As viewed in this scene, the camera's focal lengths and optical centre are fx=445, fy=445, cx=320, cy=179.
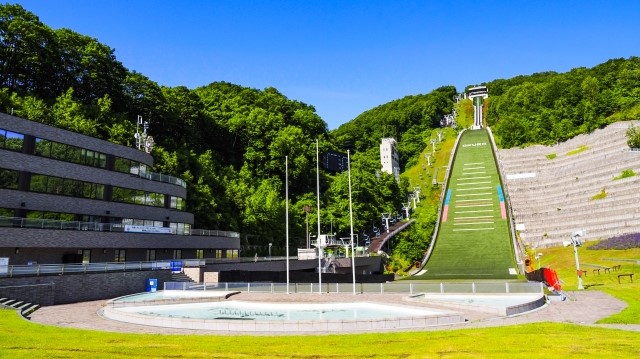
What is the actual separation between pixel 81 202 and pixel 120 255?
23.9 feet

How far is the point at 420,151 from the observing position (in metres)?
186

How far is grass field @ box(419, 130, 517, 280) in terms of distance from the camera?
68875 millimetres

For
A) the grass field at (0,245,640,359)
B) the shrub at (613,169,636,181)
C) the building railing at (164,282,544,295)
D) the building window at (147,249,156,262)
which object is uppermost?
the shrub at (613,169,636,181)

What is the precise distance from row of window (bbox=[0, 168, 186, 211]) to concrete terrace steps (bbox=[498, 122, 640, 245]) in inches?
2396

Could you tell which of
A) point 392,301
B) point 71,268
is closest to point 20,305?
point 71,268

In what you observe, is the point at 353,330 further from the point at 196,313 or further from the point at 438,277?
the point at 438,277

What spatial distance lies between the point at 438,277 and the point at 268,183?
46.2 metres

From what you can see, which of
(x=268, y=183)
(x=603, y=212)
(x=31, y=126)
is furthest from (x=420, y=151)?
(x=31, y=126)

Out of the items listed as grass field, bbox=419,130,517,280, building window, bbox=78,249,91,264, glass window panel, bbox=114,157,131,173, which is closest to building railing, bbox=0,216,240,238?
building window, bbox=78,249,91,264

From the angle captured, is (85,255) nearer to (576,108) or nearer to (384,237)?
(384,237)

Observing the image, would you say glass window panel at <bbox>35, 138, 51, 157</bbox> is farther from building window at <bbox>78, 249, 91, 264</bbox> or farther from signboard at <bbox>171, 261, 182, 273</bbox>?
signboard at <bbox>171, 261, 182, 273</bbox>

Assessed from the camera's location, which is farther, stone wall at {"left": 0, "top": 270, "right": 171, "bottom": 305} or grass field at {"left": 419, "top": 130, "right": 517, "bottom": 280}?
grass field at {"left": 419, "top": 130, "right": 517, "bottom": 280}

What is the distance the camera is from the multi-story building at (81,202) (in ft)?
132

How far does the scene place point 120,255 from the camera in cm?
5031
